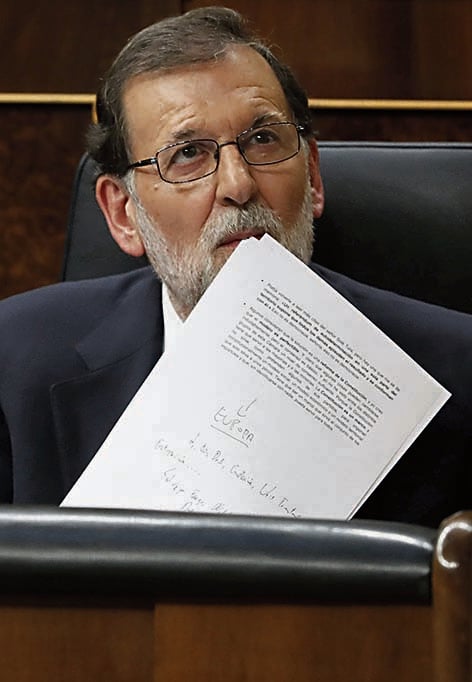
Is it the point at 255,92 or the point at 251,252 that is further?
the point at 255,92

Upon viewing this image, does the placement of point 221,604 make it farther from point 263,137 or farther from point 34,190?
point 34,190

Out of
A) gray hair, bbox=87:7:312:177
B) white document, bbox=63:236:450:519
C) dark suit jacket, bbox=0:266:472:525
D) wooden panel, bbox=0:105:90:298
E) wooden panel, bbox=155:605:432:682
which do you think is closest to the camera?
wooden panel, bbox=155:605:432:682

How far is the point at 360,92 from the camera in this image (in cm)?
219

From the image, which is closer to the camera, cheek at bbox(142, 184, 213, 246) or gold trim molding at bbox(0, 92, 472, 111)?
cheek at bbox(142, 184, 213, 246)

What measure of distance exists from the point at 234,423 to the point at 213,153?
354 mm

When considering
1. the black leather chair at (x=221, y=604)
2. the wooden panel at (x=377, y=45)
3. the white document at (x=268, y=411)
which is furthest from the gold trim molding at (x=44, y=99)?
the black leather chair at (x=221, y=604)

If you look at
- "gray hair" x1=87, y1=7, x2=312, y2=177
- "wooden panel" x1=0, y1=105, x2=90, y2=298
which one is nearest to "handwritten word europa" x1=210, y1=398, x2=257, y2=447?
"gray hair" x1=87, y1=7, x2=312, y2=177

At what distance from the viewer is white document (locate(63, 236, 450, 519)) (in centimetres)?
96

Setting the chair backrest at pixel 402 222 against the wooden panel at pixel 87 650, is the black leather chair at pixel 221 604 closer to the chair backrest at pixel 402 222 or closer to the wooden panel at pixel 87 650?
the wooden panel at pixel 87 650

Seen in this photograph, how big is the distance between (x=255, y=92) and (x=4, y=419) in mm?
418

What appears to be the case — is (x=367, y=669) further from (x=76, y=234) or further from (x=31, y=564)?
(x=76, y=234)

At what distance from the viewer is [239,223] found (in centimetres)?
117

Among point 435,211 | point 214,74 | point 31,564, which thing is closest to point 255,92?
point 214,74

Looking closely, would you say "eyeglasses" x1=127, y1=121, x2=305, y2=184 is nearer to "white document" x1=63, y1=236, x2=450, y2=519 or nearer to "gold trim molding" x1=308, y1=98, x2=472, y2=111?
"white document" x1=63, y1=236, x2=450, y2=519
